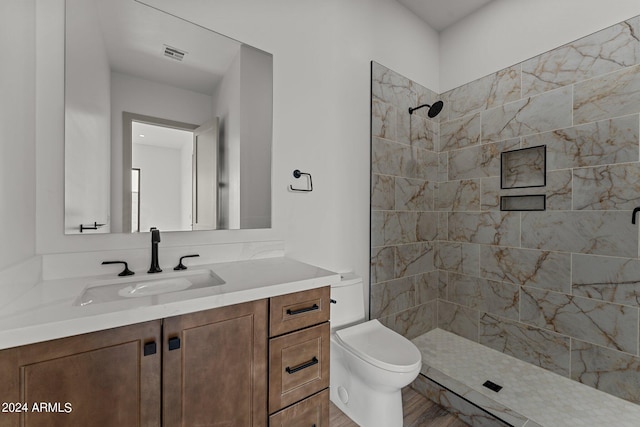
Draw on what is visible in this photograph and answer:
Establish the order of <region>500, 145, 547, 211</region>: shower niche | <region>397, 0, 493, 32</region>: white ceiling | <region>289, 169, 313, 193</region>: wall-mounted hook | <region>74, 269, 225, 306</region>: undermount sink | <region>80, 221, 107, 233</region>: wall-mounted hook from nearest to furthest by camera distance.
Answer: <region>74, 269, 225, 306</region>: undermount sink, <region>80, 221, 107, 233</region>: wall-mounted hook, <region>289, 169, 313, 193</region>: wall-mounted hook, <region>500, 145, 547, 211</region>: shower niche, <region>397, 0, 493, 32</region>: white ceiling

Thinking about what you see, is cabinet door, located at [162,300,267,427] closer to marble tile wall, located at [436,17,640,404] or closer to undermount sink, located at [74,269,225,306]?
undermount sink, located at [74,269,225,306]

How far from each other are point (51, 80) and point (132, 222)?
0.66m

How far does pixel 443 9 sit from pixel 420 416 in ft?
10.3

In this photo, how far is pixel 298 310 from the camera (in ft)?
3.85

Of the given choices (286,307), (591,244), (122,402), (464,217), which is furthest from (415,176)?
(122,402)

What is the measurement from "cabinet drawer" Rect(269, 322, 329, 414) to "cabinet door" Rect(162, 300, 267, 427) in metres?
0.04

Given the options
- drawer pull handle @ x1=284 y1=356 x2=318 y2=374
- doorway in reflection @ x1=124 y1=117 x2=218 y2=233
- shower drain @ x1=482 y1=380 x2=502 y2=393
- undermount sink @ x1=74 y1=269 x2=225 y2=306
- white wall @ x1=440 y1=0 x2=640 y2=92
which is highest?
white wall @ x1=440 y1=0 x2=640 y2=92

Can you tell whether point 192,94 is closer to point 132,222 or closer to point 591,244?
point 132,222

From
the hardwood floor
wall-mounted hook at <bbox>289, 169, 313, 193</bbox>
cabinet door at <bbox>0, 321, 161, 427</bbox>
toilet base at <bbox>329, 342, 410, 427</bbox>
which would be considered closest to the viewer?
cabinet door at <bbox>0, 321, 161, 427</bbox>

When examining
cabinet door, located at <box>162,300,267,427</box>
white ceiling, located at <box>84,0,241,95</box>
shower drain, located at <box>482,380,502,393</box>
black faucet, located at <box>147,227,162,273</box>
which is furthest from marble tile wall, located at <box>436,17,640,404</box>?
black faucet, located at <box>147,227,162,273</box>

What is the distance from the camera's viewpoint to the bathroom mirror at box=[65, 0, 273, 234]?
4.00 feet

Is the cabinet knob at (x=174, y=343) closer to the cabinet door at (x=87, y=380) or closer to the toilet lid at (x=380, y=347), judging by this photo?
the cabinet door at (x=87, y=380)

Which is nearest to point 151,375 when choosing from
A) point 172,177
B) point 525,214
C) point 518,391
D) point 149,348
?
point 149,348

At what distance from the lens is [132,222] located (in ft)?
4.31
